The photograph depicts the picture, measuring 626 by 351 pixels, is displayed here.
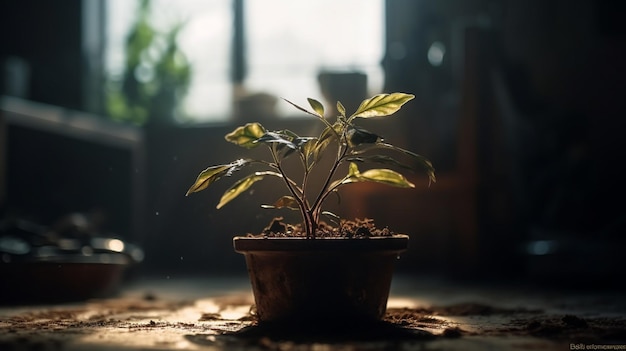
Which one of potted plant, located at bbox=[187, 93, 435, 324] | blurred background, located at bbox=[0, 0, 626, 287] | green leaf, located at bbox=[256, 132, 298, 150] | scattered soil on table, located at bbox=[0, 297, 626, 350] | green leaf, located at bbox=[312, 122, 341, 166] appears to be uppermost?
blurred background, located at bbox=[0, 0, 626, 287]

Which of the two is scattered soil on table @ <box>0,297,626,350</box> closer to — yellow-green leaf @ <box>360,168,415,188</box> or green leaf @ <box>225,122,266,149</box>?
yellow-green leaf @ <box>360,168,415,188</box>

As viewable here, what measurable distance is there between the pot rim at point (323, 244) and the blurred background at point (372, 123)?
170cm

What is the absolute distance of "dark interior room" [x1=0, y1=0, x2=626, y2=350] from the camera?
6.68 ft

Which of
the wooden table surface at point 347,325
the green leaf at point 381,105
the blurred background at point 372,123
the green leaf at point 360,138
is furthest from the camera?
the blurred background at point 372,123

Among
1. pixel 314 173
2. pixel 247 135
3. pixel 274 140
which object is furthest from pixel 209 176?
pixel 314 173

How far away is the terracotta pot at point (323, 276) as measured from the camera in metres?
1.92

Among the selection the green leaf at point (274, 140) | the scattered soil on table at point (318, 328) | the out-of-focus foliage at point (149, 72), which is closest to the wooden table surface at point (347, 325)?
the scattered soil on table at point (318, 328)

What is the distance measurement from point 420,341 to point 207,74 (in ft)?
16.2

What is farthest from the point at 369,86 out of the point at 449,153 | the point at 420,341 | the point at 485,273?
the point at 420,341

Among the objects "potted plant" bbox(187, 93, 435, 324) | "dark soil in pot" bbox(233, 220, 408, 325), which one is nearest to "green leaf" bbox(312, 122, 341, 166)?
"potted plant" bbox(187, 93, 435, 324)

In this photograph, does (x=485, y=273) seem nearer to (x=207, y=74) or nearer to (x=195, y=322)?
(x=195, y=322)

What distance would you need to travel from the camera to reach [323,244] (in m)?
1.90

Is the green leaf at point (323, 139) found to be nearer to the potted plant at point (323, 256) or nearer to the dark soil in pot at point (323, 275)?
the potted plant at point (323, 256)

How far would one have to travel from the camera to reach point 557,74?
5.62m
